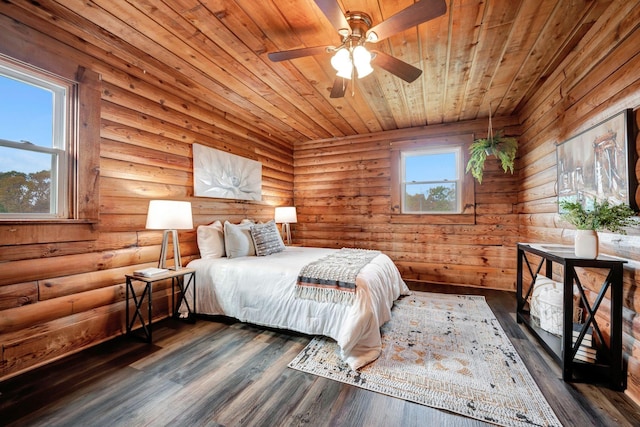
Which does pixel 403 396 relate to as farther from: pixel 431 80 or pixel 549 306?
pixel 431 80

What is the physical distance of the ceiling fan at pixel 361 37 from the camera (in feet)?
4.86

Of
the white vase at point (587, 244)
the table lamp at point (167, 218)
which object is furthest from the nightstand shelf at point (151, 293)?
the white vase at point (587, 244)

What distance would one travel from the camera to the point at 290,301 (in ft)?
7.73

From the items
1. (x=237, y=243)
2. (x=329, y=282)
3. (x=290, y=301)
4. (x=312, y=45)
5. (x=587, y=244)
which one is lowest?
(x=290, y=301)

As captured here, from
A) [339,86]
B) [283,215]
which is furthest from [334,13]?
[283,215]

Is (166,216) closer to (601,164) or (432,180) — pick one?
(601,164)

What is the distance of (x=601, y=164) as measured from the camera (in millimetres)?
1902

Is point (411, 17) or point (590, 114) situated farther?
point (590, 114)

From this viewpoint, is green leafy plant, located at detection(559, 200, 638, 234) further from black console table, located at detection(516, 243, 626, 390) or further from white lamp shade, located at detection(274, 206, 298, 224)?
white lamp shade, located at detection(274, 206, 298, 224)

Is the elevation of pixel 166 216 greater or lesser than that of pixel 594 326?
greater

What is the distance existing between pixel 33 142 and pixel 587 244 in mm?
3992

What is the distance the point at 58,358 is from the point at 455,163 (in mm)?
5046

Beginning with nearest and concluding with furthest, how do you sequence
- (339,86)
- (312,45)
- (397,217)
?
(312,45)
(339,86)
(397,217)

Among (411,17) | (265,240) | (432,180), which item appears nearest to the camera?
(411,17)
